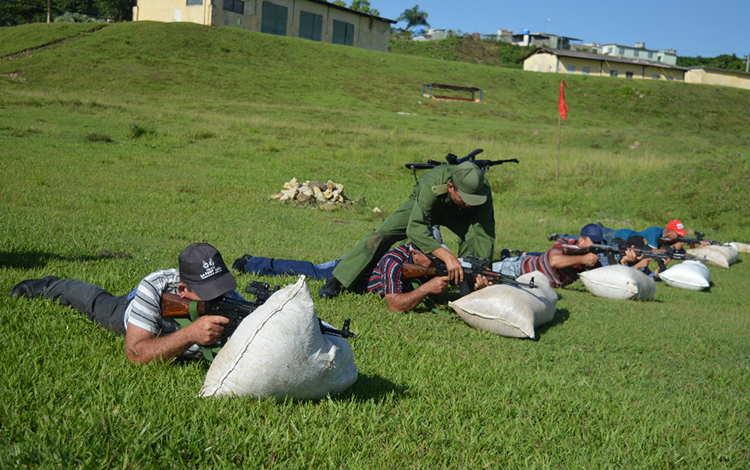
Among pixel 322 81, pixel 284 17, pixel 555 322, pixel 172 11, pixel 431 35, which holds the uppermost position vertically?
pixel 431 35

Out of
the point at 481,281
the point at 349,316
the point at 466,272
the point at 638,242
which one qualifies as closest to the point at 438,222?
the point at 466,272

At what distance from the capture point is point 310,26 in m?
61.4

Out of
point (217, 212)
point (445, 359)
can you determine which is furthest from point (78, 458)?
point (217, 212)

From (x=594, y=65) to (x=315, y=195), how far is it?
2731 inches

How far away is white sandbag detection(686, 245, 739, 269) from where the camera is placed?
39.1ft

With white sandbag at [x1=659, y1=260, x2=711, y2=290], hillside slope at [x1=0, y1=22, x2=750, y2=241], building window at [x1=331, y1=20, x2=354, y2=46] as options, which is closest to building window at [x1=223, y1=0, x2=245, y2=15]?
hillside slope at [x1=0, y1=22, x2=750, y2=241]

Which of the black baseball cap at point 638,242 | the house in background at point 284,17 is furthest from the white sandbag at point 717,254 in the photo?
the house in background at point 284,17

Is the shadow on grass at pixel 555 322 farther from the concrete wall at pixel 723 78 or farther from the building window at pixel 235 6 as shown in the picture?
the concrete wall at pixel 723 78

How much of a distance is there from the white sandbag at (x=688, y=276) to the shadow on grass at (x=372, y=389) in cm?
794

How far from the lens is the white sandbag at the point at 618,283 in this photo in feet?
25.8

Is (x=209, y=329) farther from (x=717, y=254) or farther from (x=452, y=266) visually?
(x=717, y=254)

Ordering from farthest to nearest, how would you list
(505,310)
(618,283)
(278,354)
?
1. (618,283)
2. (505,310)
3. (278,354)

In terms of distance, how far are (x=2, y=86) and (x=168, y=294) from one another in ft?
106

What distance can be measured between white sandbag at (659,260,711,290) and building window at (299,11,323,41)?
186 feet
